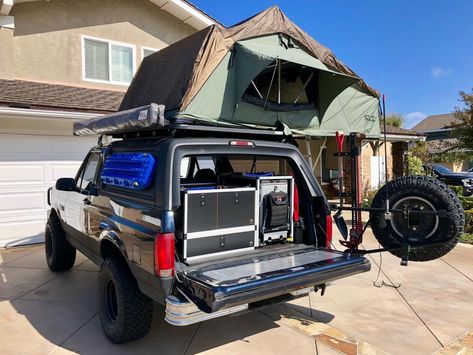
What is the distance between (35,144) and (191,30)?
5904 mm

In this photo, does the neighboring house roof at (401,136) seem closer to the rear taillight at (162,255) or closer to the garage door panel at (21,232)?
the garage door panel at (21,232)

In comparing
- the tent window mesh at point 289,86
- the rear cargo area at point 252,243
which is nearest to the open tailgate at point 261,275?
the rear cargo area at point 252,243

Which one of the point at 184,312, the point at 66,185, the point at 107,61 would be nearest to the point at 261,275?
the point at 184,312

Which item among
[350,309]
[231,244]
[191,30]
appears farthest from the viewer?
[191,30]

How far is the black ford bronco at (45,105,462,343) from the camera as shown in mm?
2939

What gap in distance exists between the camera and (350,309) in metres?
4.49

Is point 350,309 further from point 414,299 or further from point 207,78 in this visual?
point 207,78

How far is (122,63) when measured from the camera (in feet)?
34.3

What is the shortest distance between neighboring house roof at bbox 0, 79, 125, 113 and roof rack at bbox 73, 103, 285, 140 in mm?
3405

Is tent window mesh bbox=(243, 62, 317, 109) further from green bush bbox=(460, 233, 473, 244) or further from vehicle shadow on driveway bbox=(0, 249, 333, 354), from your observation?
green bush bbox=(460, 233, 473, 244)

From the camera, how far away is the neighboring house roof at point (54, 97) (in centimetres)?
736

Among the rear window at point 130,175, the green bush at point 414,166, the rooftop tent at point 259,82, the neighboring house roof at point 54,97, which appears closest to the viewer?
the rear window at point 130,175

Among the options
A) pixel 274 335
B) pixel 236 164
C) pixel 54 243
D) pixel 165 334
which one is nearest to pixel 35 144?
pixel 54 243

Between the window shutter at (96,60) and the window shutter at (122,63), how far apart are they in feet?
0.70
